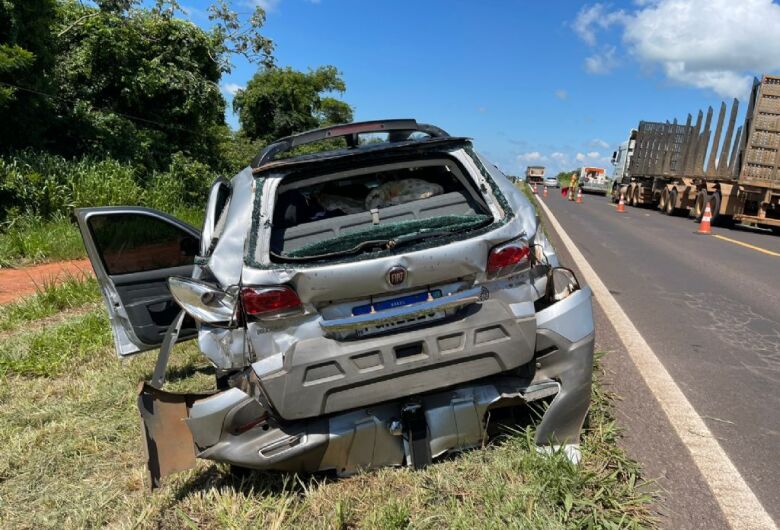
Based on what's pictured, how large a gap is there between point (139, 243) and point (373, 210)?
1928 mm

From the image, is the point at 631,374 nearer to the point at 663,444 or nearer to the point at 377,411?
the point at 663,444

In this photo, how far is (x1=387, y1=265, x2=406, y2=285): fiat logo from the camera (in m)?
2.45

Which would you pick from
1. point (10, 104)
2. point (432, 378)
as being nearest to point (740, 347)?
point (432, 378)

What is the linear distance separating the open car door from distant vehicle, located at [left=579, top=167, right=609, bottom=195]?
139ft

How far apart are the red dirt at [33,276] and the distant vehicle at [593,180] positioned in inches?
1573

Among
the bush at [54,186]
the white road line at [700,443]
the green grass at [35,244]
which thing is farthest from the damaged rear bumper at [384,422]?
the bush at [54,186]

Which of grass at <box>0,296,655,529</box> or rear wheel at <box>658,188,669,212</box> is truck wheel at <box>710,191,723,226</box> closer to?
rear wheel at <box>658,188,669,212</box>

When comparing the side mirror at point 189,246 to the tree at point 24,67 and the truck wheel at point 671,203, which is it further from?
the truck wheel at point 671,203

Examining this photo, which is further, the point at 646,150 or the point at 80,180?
the point at 646,150

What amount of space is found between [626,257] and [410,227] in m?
7.73

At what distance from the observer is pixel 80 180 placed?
37.2 feet

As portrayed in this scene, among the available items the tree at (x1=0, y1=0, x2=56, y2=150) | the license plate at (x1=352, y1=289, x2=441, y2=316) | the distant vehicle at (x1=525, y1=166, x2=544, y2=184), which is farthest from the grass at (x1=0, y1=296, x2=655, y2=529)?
the distant vehicle at (x1=525, y1=166, x2=544, y2=184)

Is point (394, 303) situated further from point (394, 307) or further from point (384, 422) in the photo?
point (384, 422)

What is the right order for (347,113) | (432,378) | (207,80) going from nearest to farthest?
(432,378) < (207,80) < (347,113)
